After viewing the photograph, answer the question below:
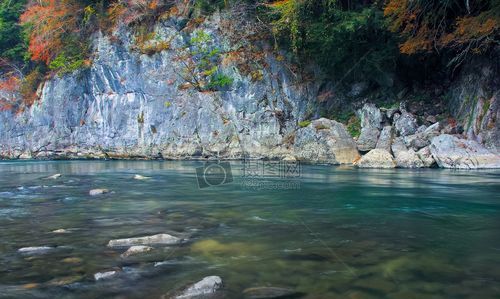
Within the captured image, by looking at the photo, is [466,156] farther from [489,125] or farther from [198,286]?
[198,286]

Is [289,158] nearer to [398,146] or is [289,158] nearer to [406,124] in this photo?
[398,146]

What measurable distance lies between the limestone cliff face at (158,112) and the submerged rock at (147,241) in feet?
39.6

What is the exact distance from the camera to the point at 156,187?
9.84m

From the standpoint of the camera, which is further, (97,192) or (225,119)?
(225,119)

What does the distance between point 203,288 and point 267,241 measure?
1.61m

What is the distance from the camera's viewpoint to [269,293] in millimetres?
3080

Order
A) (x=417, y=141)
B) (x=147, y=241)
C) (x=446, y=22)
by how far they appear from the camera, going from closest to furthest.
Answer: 1. (x=147, y=241)
2. (x=446, y=22)
3. (x=417, y=141)

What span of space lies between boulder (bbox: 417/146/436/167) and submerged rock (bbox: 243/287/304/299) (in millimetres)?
12073

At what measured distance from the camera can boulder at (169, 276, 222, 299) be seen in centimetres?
301

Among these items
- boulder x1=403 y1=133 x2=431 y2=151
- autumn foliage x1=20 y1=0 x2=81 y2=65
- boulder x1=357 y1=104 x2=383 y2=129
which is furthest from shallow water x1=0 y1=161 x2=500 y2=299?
autumn foliage x1=20 y1=0 x2=81 y2=65

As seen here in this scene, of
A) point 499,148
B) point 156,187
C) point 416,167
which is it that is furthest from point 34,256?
point 499,148

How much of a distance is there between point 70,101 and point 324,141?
17.3 m

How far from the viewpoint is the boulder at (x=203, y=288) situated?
3.01 meters

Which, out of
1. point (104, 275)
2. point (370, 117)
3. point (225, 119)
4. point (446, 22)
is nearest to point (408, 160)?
point (370, 117)
